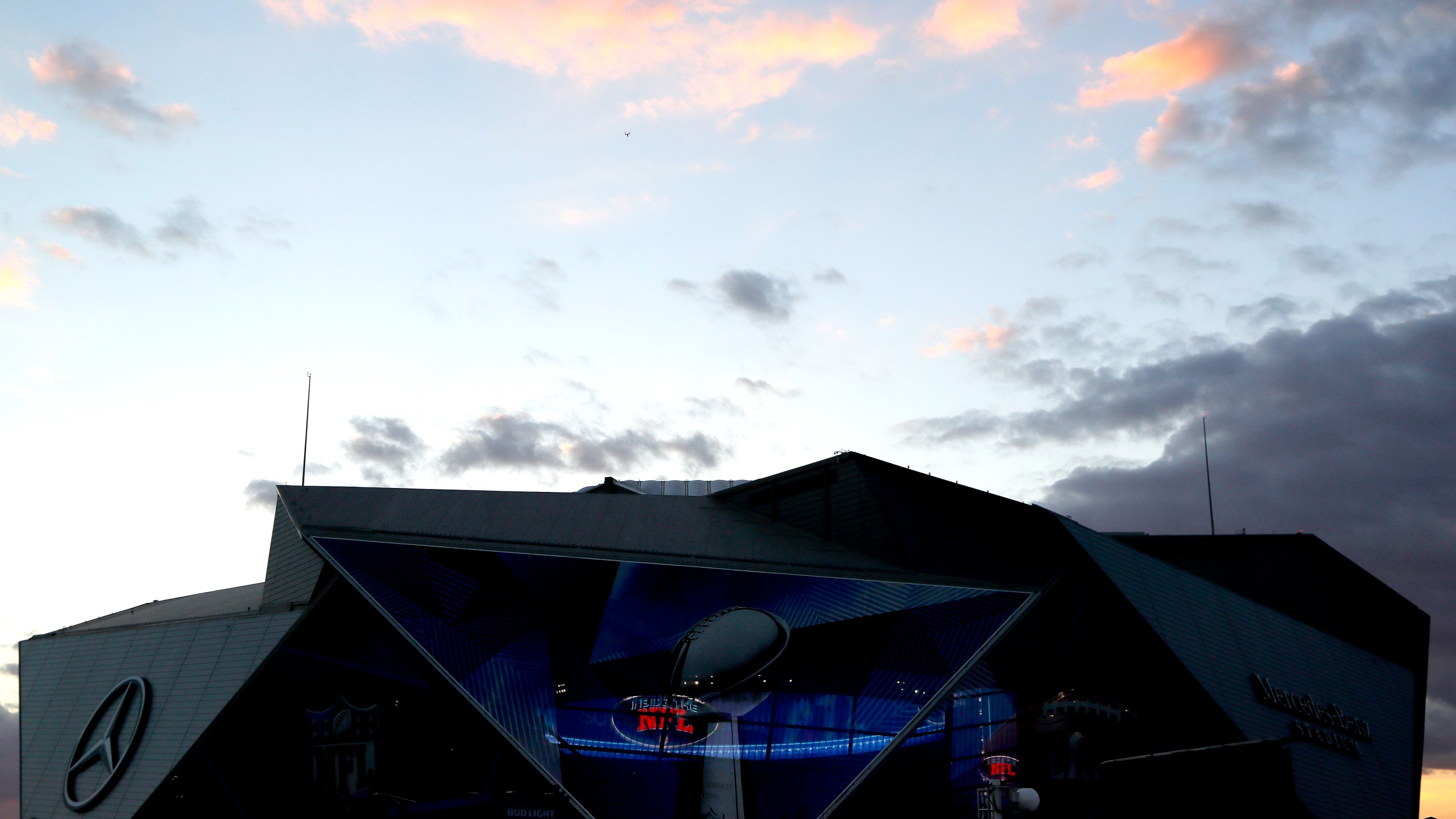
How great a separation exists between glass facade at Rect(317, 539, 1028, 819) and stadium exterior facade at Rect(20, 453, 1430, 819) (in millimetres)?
114

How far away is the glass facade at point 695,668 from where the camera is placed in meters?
47.5

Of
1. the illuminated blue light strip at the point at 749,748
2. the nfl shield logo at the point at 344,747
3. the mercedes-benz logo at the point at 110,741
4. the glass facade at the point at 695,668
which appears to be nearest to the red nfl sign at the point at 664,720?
the glass facade at the point at 695,668

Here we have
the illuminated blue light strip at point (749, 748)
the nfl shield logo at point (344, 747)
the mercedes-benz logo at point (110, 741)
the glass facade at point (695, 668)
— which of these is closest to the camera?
the illuminated blue light strip at point (749, 748)

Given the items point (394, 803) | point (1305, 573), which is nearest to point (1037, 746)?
point (1305, 573)

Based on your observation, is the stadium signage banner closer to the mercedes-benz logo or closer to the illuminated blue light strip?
the illuminated blue light strip

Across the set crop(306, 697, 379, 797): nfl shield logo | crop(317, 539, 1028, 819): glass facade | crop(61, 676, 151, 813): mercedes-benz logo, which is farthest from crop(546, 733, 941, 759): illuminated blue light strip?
crop(61, 676, 151, 813): mercedes-benz logo

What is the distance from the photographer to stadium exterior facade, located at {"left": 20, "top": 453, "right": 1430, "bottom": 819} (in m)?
47.4

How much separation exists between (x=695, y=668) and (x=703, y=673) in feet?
1.51

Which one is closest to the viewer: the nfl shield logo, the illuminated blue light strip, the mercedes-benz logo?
the illuminated blue light strip

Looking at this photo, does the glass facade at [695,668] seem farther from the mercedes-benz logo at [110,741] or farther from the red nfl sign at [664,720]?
the mercedes-benz logo at [110,741]

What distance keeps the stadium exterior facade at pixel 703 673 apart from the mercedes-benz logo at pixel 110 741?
14cm

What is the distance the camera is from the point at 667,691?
164 feet

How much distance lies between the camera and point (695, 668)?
49.9 m

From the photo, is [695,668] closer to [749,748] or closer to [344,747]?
[749,748]
